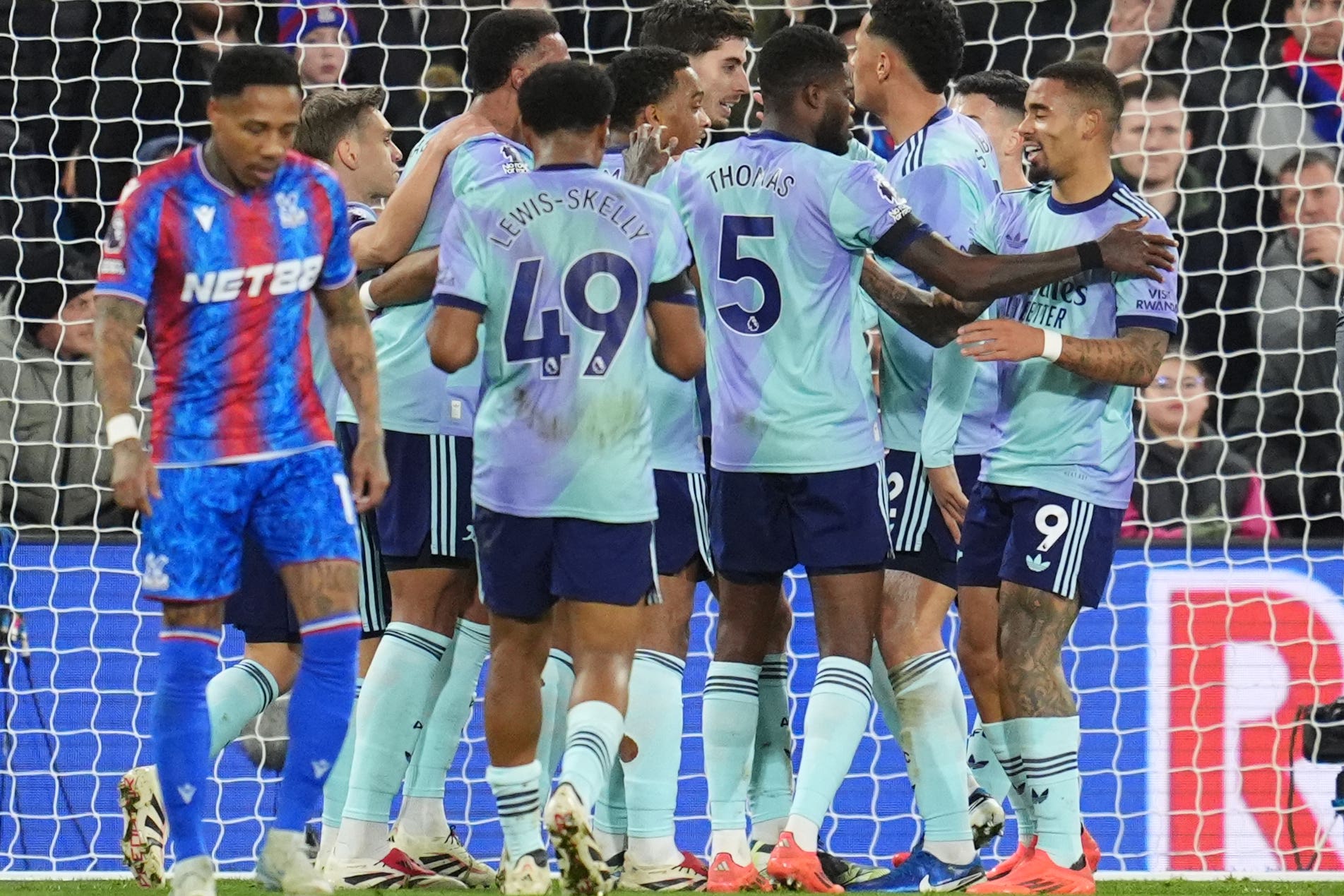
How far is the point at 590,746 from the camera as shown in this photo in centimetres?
443

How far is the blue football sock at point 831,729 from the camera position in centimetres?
495

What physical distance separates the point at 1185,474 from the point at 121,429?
518 centimetres

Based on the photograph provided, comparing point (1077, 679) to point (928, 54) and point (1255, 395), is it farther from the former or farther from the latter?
point (928, 54)

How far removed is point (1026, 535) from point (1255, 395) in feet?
11.5

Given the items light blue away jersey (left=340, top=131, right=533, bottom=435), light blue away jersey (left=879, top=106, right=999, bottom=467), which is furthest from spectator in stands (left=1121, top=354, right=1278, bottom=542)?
light blue away jersey (left=340, top=131, right=533, bottom=435)

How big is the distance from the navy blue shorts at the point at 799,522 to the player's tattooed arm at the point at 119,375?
1593 millimetres

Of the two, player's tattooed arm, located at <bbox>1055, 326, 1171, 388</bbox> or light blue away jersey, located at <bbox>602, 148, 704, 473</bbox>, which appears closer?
player's tattooed arm, located at <bbox>1055, 326, 1171, 388</bbox>

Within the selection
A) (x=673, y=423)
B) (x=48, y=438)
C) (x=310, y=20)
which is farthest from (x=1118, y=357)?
(x=310, y=20)

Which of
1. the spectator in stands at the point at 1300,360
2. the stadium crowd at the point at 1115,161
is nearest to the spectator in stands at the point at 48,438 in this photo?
→ the stadium crowd at the point at 1115,161

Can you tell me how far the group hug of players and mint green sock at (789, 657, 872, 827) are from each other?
1 centimetres

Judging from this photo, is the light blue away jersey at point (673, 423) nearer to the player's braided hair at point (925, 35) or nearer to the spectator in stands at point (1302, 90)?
the player's braided hair at point (925, 35)

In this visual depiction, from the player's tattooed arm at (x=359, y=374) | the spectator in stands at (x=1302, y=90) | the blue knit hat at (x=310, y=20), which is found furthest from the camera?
the blue knit hat at (x=310, y=20)

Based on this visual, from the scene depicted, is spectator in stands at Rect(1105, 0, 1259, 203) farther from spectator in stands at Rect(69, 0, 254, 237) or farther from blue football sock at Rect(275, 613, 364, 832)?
blue football sock at Rect(275, 613, 364, 832)

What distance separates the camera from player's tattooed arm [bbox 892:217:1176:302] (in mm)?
4910
